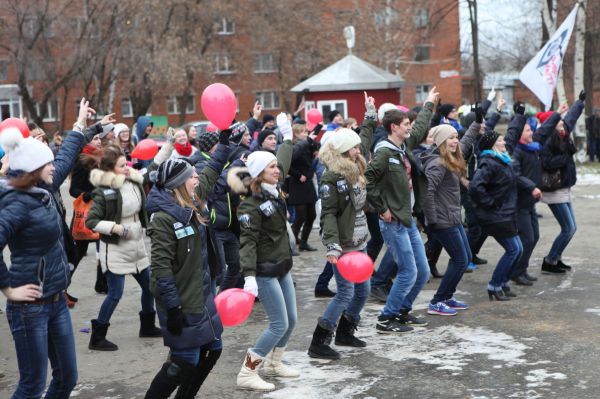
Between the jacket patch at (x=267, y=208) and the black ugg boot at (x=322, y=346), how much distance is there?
1.22m

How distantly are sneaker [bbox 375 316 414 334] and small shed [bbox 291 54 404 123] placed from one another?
54.1 ft

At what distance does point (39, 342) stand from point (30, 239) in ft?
1.93

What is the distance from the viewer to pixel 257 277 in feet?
20.1

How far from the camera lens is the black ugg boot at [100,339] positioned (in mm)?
7289

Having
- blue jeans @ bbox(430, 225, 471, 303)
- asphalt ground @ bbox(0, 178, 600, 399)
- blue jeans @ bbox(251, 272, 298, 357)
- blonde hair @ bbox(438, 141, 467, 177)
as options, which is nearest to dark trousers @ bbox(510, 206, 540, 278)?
asphalt ground @ bbox(0, 178, 600, 399)

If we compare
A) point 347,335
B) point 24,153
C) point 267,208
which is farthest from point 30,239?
point 347,335

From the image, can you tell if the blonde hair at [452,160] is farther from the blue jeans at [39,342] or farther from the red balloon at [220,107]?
the blue jeans at [39,342]

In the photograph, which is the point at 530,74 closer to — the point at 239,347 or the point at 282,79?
the point at 239,347

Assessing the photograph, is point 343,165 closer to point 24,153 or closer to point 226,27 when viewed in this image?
point 24,153

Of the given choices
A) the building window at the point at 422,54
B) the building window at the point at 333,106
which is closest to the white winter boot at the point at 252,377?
the building window at the point at 333,106

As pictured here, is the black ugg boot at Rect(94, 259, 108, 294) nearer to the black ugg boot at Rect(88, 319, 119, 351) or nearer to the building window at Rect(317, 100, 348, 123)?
the black ugg boot at Rect(88, 319, 119, 351)

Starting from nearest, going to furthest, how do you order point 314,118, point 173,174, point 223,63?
point 173,174, point 314,118, point 223,63

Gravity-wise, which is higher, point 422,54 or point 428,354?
point 422,54

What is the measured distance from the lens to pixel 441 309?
Answer: 8148 mm
